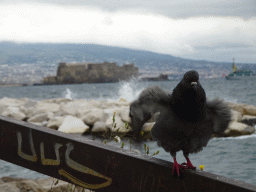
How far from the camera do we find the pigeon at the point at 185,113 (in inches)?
63.0

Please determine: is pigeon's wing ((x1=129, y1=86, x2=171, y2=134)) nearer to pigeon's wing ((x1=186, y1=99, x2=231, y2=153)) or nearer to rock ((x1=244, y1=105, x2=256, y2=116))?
pigeon's wing ((x1=186, y1=99, x2=231, y2=153))

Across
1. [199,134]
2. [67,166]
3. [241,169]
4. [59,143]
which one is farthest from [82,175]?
[241,169]

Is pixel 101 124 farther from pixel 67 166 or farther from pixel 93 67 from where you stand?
pixel 93 67

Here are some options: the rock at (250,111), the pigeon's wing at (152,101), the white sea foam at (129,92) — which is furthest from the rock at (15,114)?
the white sea foam at (129,92)

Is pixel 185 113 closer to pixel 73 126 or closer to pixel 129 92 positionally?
pixel 73 126

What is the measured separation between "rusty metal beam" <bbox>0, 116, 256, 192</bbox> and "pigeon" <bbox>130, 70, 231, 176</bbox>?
131mm

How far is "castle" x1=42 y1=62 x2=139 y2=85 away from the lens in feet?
189

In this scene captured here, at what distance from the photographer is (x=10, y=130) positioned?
6.64 feet

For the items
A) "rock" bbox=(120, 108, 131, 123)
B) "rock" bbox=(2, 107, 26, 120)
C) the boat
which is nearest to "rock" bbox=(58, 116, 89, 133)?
"rock" bbox=(120, 108, 131, 123)

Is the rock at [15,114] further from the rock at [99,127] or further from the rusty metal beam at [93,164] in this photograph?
the rusty metal beam at [93,164]

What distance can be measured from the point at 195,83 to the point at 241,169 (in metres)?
4.75

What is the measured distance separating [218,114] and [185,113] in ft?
1.01

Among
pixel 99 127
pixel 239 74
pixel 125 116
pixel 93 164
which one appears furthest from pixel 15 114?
pixel 239 74

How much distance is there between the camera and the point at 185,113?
1.63 m
